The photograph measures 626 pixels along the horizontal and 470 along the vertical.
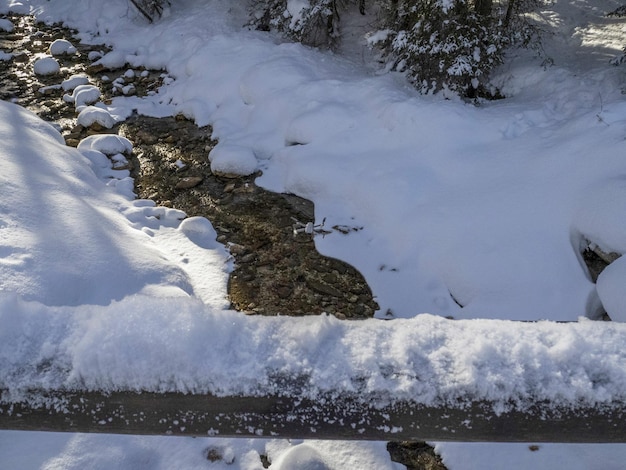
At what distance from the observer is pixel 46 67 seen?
26.5ft

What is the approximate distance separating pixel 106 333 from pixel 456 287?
11.6 feet

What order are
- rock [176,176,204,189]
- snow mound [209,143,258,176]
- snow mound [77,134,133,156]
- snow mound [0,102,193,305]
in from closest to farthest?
snow mound [0,102,193,305] → rock [176,176,204,189] → snow mound [209,143,258,176] → snow mound [77,134,133,156]

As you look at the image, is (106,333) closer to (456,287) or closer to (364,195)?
(456,287)

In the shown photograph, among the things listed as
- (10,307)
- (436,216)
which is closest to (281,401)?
(10,307)

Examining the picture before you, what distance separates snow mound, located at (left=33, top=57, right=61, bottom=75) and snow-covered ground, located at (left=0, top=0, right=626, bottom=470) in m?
0.87

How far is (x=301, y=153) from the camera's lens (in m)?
5.88

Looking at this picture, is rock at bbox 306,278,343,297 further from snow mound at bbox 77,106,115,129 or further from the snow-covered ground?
snow mound at bbox 77,106,115,129

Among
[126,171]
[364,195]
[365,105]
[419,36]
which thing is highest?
[419,36]

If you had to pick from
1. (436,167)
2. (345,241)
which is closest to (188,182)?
(345,241)

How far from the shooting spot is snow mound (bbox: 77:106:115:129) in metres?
6.78

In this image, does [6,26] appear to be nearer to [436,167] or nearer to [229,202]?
[229,202]

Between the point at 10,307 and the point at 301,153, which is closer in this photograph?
the point at 10,307

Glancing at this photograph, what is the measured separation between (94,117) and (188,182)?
2.09 m

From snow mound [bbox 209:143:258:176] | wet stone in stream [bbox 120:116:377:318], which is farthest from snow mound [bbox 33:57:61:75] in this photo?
snow mound [bbox 209:143:258:176]
